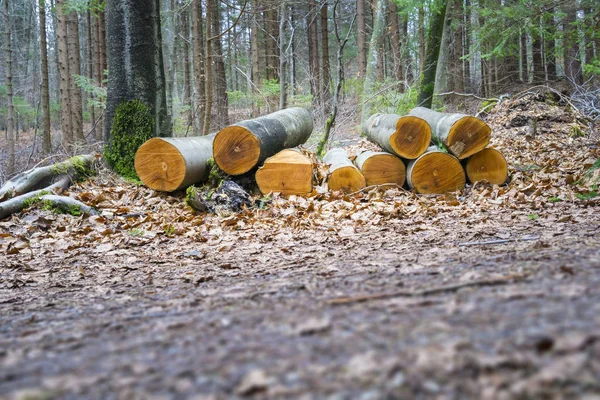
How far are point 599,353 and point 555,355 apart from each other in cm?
10

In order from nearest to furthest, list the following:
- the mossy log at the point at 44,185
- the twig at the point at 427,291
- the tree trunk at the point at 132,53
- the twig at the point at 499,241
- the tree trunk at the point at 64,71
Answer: the twig at the point at 427,291, the twig at the point at 499,241, the mossy log at the point at 44,185, the tree trunk at the point at 132,53, the tree trunk at the point at 64,71

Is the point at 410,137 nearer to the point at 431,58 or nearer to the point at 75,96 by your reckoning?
the point at 431,58

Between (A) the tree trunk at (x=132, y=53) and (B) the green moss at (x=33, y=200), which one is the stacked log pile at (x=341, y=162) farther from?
(B) the green moss at (x=33, y=200)

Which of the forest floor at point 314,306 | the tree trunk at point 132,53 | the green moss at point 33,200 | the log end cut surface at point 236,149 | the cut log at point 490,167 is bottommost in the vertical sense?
the forest floor at point 314,306

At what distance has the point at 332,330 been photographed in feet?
4.70

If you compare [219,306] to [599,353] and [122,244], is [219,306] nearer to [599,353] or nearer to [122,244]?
[599,353]

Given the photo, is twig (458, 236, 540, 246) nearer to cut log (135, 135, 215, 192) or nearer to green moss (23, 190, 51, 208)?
cut log (135, 135, 215, 192)

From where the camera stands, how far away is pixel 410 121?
622 centimetres

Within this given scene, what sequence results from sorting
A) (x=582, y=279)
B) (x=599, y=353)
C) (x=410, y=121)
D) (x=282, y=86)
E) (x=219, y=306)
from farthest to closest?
(x=282, y=86)
(x=410, y=121)
(x=219, y=306)
(x=582, y=279)
(x=599, y=353)

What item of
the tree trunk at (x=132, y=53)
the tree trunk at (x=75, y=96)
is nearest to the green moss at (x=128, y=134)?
the tree trunk at (x=132, y=53)

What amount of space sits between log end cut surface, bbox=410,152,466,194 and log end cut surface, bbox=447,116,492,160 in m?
0.19

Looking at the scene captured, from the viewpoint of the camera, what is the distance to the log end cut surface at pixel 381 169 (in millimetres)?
6305

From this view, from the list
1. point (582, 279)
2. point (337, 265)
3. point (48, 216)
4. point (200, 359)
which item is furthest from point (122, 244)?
point (582, 279)

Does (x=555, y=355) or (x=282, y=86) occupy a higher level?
(x=282, y=86)
